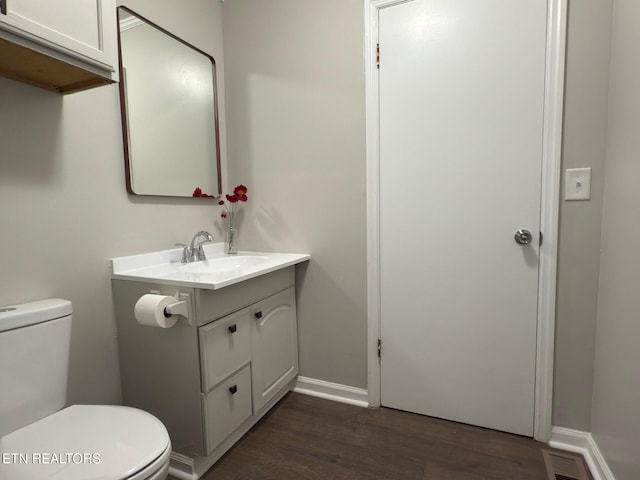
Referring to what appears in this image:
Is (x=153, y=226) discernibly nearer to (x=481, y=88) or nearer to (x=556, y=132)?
(x=481, y=88)

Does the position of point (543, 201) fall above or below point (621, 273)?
above

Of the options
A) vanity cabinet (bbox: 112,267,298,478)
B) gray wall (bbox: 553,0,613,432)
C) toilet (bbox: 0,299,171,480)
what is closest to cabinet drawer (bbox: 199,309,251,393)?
vanity cabinet (bbox: 112,267,298,478)

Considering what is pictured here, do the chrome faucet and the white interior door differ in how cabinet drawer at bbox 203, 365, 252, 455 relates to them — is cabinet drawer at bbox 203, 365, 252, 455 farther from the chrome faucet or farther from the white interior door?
the white interior door

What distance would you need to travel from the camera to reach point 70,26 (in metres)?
1.00

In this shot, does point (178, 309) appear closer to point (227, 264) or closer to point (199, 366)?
point (199, 366)

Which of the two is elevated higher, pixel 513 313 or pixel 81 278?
pixel 81 278

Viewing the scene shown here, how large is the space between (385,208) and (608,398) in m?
1.17

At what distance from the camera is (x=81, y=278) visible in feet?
4.38

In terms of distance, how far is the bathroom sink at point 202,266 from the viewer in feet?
4.27

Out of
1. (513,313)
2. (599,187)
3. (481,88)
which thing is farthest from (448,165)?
(513,313)

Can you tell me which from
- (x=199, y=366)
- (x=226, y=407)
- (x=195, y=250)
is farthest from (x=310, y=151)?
(x=226, y=407)

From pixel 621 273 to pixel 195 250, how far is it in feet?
5.95

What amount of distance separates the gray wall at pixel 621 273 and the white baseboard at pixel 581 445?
58 millimetres

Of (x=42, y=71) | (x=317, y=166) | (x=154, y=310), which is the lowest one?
(x=154, y=310)
